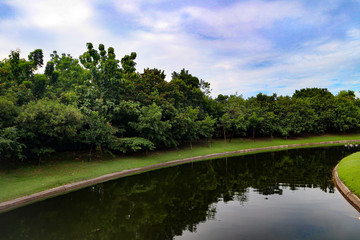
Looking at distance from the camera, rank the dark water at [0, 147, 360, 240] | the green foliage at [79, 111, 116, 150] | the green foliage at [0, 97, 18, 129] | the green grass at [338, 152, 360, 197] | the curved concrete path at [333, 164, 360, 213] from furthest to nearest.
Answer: the green foliage at [79, 111, 116, 150] → the green foliage at [0, 97, 18, 129] → the green grass at [338, 152, 360, 197] → the curved concrete path at [333, 164, 360, 213] → the dark water at [0, 147, 360, 240]

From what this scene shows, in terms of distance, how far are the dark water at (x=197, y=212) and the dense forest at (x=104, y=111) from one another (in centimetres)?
757

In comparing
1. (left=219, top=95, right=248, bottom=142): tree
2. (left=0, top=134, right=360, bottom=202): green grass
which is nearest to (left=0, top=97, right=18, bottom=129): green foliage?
(left=0, top=134, right=360, bottom=202): green grass

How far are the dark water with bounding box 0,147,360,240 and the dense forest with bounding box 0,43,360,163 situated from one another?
7570 mm

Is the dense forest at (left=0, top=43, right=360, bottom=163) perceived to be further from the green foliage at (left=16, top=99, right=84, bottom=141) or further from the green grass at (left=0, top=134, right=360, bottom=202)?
the green grass at (left=0, top=134, right=360, bottom=202)

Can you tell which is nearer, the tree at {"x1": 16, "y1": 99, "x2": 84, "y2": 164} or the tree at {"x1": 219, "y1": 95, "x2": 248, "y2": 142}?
the tree at {"x1": 16, "y1": 99, "x2": 84, "y2": 164}

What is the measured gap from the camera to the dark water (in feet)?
28.1

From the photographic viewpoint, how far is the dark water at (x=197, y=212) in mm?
8570

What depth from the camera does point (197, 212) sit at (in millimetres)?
10547

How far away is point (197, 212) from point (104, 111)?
1834cm

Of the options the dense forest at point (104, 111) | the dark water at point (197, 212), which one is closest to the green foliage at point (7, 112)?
the dense forest at point (104, 111)

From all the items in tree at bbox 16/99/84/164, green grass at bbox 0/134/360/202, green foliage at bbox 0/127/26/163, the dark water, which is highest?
tree at bbox 16/99/84/164

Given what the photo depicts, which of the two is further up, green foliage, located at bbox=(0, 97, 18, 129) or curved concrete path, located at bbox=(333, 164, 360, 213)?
A: green foliage, located at bbox=(0, 97, 18, 129)

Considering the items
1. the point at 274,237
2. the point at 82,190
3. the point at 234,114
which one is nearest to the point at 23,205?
the point at 82,190

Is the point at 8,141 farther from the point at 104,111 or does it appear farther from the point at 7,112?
the point at 104,111
